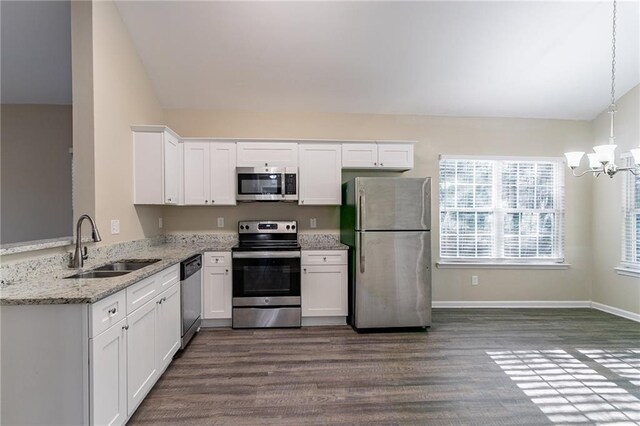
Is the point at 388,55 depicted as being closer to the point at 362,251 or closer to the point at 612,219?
the point at 362,251

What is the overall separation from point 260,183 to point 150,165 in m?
1.17

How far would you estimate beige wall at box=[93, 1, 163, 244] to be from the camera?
8.93 feet

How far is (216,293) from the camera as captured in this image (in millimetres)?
3678

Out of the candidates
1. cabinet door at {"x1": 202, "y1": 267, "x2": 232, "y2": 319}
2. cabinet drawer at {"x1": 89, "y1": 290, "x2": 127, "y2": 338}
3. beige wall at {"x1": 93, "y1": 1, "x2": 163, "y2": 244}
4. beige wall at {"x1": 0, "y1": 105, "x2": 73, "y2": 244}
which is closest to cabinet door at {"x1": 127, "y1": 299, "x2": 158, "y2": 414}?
cabinet drawer at {"x1": 89, "y1": 290, "x2": 127, "y2": 338}

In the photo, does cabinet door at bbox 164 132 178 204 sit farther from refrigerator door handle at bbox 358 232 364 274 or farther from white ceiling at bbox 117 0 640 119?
refrigerator door handle at bbox 358 232 364 274

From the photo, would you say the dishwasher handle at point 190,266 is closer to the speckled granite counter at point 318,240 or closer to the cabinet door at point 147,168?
the cabinet door at point 147,168

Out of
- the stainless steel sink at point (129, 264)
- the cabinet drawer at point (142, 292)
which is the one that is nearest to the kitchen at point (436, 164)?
the stainless steel sink at point (129, 264)

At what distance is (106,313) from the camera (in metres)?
1.74

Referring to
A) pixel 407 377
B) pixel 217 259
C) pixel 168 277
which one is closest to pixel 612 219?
pixel 407 377

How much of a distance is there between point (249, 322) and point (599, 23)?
472 centimetres

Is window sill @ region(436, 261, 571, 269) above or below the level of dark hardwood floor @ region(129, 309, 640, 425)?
above

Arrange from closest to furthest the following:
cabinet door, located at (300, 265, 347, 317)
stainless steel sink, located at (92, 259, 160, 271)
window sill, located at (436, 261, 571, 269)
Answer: stainless steel sink, located at (92, 259, 160, 271)
cabinet door, located at (300, 265, 347, 317)
window sill, located at (436, 261, 571, 269)

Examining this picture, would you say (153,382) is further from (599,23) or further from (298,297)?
(599,23)

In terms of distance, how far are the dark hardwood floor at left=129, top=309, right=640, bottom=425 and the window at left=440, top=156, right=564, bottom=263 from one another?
3.67 ft
